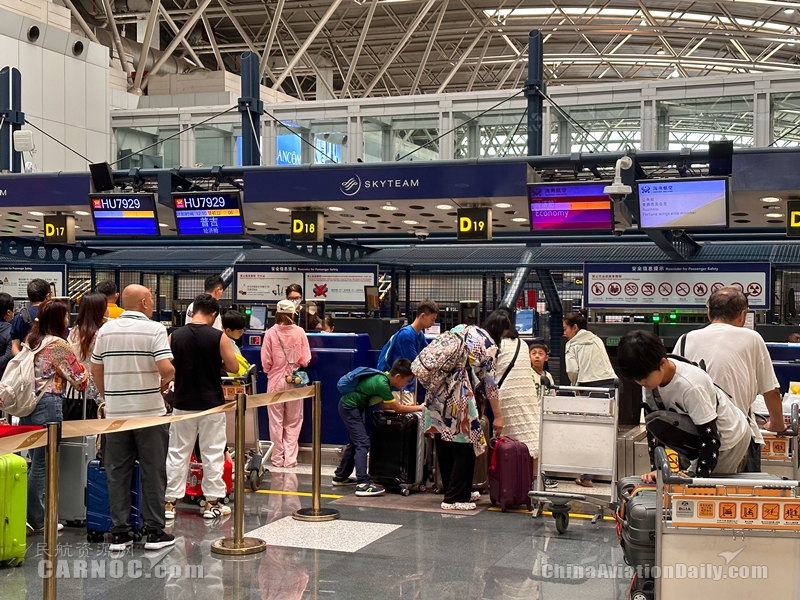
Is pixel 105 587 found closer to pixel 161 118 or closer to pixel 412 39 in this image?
pixel 161 118

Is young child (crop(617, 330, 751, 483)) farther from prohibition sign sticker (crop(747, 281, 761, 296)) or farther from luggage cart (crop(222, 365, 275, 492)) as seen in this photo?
prohibition sign sticker (crop(747, 281, 761, 296))

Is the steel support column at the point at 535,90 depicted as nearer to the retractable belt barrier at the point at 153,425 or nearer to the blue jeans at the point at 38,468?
the retractable belt barrier at the point at 153,425

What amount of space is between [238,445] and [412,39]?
34898mm

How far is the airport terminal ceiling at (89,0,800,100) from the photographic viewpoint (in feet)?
109

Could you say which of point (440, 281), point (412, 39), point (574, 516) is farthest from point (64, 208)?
point (412, 39)

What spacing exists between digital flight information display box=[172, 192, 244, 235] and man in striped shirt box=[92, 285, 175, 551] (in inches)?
265

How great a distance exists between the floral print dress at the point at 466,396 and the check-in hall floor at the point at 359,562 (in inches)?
24.9

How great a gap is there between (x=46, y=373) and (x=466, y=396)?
10.1 feet

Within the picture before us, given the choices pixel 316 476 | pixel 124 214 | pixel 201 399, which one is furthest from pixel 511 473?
pixel 124 214

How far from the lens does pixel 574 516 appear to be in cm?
732

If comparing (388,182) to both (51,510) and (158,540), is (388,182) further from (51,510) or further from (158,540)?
(51,510)

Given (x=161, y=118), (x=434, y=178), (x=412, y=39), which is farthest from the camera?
(x=412, y=39)

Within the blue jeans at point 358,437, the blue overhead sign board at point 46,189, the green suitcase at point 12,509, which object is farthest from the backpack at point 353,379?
the blue overhead sign board at point 46,189

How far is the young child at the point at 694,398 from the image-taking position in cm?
405
